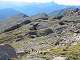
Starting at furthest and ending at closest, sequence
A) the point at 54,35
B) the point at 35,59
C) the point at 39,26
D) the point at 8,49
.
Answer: the point at 39,26
the point at 54,35
the point at 8,49
the point at 35,59

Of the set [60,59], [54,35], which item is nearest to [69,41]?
[54,35]

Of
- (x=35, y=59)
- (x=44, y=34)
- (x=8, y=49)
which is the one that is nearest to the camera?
(x=35, y=59)

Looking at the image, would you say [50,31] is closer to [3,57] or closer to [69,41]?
[69,41]

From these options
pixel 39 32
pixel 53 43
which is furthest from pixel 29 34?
pixel 53 43

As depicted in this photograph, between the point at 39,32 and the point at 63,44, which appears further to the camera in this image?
the point at 39,32

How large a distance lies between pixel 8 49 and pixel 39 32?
342 ft

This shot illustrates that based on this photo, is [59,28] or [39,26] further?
[39,26]

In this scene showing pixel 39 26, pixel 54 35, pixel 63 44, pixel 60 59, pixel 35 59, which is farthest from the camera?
pixel 39 26

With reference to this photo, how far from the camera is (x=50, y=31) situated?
160 m

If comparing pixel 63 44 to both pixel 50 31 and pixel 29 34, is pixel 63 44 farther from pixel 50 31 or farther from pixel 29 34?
pixel 29 34

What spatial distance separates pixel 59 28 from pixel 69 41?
46877 mm

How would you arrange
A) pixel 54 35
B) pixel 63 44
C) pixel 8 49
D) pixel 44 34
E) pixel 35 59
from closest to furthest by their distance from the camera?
pixel 35 59, pixel 8 49, pixel 63 44, pixel 54 35, pixel 44 34

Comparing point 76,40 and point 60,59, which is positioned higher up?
point 60,59

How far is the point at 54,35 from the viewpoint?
5714 inches
